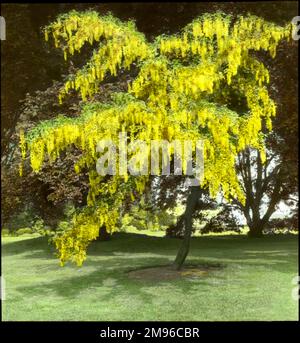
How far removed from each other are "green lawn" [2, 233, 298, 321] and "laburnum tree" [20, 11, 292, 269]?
3.16ft

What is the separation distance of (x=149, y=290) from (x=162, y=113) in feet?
11.6

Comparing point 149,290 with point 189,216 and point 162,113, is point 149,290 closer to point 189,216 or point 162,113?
point 189,216

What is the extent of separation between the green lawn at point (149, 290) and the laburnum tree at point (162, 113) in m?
0.96

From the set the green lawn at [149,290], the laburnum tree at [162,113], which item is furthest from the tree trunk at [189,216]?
the laburnum tree at [162,113]

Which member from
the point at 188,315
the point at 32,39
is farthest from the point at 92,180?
the point at 32,39

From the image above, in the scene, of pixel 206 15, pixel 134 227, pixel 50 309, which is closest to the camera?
pixel 50 309

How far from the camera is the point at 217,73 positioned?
10445mm

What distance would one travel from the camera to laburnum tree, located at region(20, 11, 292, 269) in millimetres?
9055

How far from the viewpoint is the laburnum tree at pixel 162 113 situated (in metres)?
9.05

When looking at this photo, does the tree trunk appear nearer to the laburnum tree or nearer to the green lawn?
the green lawn

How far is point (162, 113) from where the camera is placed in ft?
29.9

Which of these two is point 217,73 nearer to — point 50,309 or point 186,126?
point 186,126

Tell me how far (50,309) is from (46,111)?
6339mm

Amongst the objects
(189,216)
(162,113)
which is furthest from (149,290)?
(162,113)
